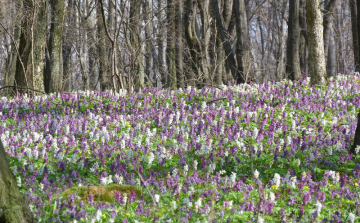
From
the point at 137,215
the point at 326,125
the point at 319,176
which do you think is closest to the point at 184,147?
the point at 319,176

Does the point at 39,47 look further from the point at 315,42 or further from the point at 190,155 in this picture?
the point at 190,155

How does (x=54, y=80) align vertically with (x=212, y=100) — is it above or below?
above

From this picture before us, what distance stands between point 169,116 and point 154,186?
10.7ft

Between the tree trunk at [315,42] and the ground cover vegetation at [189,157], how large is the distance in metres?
1.01

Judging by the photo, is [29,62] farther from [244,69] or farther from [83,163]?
[83,163]

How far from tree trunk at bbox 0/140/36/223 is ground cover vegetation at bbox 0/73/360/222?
52cm

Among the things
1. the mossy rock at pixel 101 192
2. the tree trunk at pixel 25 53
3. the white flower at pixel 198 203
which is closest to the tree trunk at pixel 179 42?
the tree trunk at pixel 25 53

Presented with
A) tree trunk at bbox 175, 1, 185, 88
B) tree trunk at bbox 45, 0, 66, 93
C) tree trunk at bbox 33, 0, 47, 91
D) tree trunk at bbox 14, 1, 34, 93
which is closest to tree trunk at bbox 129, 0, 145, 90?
tree trunk at bbox 175, 1, 185, 88

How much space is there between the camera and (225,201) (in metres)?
4.25

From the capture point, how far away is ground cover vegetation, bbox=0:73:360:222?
4180 millimetres

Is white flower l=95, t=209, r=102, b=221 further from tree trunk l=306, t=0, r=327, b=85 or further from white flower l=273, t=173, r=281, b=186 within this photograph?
tree trunk l=306, t=0, r=327, b=85

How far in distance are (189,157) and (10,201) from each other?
3.22m

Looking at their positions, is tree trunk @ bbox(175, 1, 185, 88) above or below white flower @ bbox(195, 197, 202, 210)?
above

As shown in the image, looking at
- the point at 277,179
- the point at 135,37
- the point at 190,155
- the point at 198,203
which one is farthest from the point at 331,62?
the point at 198,203
